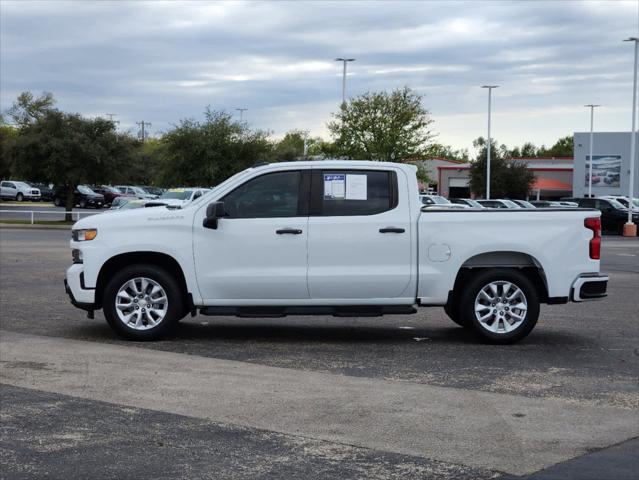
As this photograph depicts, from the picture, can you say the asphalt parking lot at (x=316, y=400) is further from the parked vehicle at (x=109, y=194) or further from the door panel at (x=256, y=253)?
the parked vehicle at (x=109, y=194)

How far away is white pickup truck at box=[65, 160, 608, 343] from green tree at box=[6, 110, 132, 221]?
1517 inches

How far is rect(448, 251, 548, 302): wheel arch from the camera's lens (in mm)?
11016

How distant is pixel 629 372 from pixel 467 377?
1.64 m

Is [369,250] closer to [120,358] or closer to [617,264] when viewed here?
[120,358]

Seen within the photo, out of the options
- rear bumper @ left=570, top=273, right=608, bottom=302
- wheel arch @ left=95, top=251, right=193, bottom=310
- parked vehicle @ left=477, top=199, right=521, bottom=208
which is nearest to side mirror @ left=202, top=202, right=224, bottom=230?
wheel arch @ left=95, top=251, right=193, bottom=310

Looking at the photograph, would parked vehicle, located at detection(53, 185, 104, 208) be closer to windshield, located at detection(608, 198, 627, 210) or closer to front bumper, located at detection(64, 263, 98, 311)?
windshield, located at detection(608, 198, 627, 210)

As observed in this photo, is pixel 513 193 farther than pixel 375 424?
Yes

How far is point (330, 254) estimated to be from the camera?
35.8 feet

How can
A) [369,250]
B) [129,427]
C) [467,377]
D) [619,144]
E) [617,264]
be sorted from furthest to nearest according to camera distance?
[619,144], [617,264], [369,250], [467,377], [129,427]

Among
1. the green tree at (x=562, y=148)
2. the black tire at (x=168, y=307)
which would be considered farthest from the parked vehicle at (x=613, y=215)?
the green tree at (x=562, y=148)

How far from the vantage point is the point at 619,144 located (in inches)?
3258

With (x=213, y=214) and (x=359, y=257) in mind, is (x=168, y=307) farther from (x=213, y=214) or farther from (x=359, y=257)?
(x=359, y=257)

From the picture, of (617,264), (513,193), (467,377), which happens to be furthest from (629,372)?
(513,193)

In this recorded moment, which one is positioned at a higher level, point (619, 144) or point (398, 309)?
point (619, 144)
